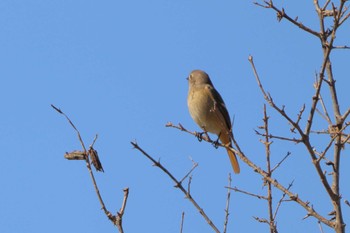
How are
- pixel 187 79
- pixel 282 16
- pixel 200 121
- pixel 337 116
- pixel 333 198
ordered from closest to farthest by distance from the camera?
pixel 333 198, pixel 337 116, pixel 282 16, pixel 200 121, pixel 187 79

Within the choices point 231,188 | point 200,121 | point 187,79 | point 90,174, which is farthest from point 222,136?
point 90,174

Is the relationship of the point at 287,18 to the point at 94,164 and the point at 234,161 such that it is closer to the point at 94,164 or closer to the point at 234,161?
the point at 94,164

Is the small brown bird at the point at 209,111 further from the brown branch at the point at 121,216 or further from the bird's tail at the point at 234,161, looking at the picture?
the brown branch at the point at 121,216

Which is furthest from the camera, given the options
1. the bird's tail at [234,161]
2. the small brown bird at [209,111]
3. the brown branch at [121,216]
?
the bird's tail at [234,161]

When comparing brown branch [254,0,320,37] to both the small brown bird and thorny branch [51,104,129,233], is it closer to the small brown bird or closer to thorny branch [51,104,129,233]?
thorny branch [51,104,129,233]

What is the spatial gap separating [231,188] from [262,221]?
0.89 ft

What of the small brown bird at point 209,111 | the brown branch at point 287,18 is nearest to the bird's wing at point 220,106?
the small brown bird at point 209,111

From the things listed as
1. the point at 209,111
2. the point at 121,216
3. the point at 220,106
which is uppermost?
the point at 220,106

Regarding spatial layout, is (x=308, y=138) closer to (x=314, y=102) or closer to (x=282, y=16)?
(x=314, y=102)

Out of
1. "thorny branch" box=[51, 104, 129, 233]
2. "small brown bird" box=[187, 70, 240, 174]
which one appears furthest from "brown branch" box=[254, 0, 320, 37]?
"small brown bird" box=[187, 70, 240, 174]

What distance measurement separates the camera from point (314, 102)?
114 inches

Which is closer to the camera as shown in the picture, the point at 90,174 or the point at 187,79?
the point at 90,174

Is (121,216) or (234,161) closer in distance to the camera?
(121,216)

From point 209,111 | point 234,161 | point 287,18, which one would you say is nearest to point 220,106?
point 209,111
